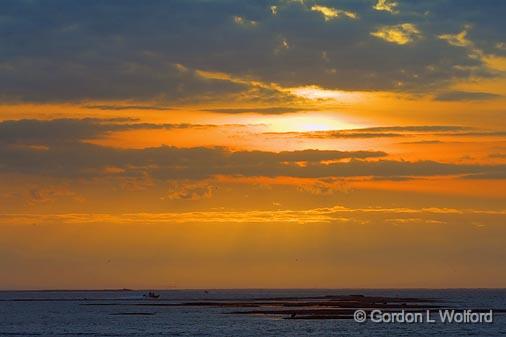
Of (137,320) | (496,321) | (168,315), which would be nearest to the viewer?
(496,321)

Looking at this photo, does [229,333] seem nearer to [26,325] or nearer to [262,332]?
[262,332]

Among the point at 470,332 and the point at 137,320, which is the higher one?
the point at 137,320

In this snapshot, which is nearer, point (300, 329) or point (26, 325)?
point (300, 329)

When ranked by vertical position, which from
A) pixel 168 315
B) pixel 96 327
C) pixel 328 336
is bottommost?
pixel 328 336

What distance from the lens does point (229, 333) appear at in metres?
88.9

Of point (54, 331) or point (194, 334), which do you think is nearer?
point (194, 334)

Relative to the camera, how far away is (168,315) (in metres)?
129

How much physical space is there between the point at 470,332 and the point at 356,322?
53.7 ft

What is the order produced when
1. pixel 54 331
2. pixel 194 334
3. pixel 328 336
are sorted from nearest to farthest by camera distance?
pixel 328 336
pixel 194 334
pixel 54 331

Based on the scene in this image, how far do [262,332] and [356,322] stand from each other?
16.8 m

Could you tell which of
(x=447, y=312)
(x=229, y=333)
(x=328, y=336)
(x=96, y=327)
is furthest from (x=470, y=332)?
(x=96, y=327)

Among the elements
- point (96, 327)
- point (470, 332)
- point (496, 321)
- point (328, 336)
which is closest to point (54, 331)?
point (96, 327)

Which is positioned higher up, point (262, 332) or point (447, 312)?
point (447, 312)

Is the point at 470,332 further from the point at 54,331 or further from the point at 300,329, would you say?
the point at 54,331
